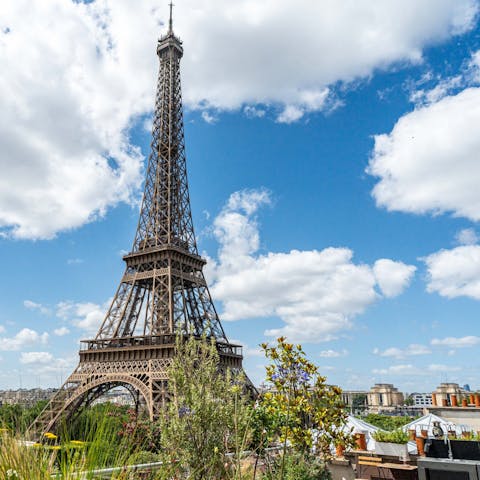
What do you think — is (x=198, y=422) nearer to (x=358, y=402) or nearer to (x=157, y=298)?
(x=157, y=298)

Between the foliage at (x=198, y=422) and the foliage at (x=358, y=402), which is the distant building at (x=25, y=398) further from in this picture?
the foliage at (x=358, y=402)

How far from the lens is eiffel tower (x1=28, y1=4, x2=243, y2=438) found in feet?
93.5

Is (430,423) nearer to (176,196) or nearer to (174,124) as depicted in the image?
(176,196)

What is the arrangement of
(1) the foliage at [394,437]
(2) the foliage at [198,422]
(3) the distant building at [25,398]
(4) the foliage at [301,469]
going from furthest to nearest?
(1) the foliage at [394,437] → (4) the foliage at [301,469] → (3) the distant building at [25,398] → (2) the foliage at [198,422]

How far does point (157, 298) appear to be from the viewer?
32.2 meters

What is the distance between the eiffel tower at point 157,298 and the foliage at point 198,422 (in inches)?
766

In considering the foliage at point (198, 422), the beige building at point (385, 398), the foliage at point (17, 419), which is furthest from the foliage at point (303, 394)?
the beige building at point (385, 398)

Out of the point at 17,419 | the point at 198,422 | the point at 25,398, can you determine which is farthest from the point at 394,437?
the point at 17,419

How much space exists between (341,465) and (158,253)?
26139 millimetres

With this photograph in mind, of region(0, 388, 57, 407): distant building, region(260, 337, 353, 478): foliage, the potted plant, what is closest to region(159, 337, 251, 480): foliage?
region(260, 337, 353, 478): foliage

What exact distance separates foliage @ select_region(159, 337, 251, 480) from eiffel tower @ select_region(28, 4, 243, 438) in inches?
766

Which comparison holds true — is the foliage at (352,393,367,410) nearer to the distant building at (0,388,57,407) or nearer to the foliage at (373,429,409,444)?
the foliage at (373,429,409,444)

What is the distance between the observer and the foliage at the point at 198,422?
5172 mm

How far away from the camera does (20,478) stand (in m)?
2.93
